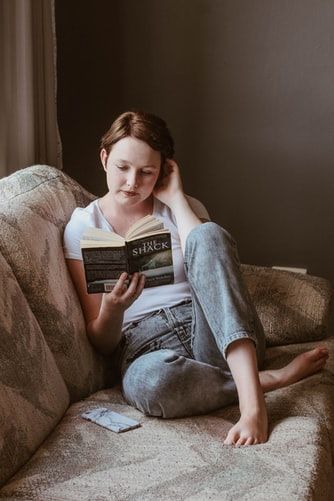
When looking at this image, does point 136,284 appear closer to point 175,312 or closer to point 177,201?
point 175,312

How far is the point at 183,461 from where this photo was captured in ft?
5.08

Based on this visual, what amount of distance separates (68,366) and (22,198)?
47 centimetres

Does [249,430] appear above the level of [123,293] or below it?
below

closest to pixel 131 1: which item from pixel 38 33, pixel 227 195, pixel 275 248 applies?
pixel 38 33

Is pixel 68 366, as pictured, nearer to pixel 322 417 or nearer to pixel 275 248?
pixel 322 417

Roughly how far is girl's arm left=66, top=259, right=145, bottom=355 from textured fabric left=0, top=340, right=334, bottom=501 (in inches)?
7.2

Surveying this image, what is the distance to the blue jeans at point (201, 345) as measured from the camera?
177cm

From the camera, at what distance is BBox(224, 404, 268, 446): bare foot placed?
164cm

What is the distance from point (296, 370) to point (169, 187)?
0.63 metres

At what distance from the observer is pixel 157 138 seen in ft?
6.82

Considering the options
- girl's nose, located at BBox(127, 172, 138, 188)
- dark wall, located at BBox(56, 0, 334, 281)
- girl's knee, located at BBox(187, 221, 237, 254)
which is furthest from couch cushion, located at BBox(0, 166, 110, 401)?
dark wall, located at BBox(56, 0, 334, 281)

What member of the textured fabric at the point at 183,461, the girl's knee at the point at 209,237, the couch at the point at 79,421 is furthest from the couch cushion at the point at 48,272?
the girl's knee at the point at 209,237

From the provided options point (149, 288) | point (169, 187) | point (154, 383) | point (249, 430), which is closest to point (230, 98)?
point (169, 187)

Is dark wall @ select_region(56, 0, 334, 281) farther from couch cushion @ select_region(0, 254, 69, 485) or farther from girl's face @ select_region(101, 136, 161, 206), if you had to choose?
couch cushion @ select_region(0, 254, 69, 485)
